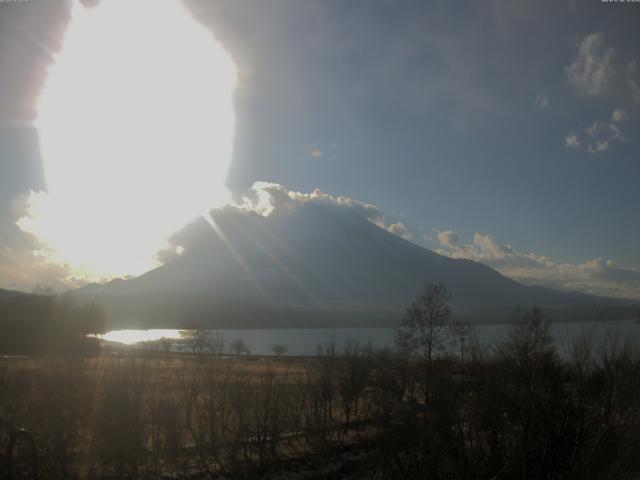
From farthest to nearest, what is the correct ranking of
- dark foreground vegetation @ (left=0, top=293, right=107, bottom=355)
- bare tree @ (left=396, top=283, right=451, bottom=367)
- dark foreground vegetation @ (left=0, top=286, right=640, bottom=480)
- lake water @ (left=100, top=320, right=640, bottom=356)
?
dark foreground vegetation @ (left=0, top=293, right=107, bottom=355), bare tree @ (left=396, top=283, right=451, bottom=367), lake water @ (left=100, top=320, right=640, bottom=356), dark foreground vegetation @ (left=0, top=286, right=640, bottom=480)

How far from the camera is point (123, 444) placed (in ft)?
46.9

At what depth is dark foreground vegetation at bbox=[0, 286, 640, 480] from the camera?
4836 millimetres

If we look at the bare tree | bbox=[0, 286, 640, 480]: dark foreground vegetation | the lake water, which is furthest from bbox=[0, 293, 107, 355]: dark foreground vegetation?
bbox=[0, 286, 640, 480]: dark foreground vegetation

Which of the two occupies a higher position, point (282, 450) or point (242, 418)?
point (242, 418)

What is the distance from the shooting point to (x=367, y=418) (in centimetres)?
2600

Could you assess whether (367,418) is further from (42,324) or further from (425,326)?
(42,324)

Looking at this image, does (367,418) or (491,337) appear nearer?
(367,418)

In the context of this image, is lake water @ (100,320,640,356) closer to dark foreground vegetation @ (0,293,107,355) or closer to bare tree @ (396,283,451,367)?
bare tree @ (396,283,451,367)

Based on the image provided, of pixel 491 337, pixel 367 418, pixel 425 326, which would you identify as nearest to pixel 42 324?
pixel 425 326

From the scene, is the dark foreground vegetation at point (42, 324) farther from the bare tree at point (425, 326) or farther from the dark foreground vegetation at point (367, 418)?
the dark foreground vegetation at point (367, 418)

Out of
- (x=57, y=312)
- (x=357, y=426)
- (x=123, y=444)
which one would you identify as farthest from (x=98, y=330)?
(x=123, y=444)

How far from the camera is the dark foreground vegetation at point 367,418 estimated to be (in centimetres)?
484

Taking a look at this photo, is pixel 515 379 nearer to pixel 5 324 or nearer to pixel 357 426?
pixel 357 426

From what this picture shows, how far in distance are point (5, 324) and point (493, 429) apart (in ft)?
242
